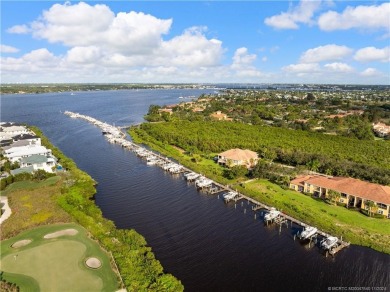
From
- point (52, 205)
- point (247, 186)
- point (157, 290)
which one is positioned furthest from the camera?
point (247, 186)

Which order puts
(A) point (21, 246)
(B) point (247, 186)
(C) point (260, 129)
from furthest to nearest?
(C) point (260, 129) < (B) point (247, 186) < (A) point (21, 246)

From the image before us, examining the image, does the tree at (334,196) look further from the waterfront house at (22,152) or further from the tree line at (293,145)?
the waterfront house at (22,152)

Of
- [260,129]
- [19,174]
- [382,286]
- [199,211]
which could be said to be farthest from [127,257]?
[260,129]

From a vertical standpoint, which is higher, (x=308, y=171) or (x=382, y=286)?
(x=308, y=171)

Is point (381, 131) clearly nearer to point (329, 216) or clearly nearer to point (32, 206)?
point (329, 216)

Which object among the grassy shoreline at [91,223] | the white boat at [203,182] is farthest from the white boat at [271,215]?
the grassy shoreline at [91,223]

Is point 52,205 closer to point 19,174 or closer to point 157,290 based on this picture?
point 19,174
